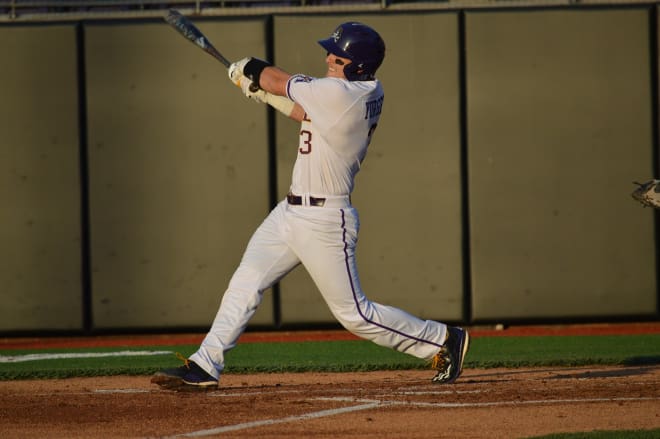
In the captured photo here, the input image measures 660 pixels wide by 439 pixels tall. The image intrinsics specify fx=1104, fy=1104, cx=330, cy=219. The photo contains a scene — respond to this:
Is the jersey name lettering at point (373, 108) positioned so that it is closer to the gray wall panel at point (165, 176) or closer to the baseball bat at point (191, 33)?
the baseball bat at point (191, 33)

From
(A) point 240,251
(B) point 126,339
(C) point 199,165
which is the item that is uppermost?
(C) point 199,165

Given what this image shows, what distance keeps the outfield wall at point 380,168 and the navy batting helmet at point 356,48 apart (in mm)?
4532

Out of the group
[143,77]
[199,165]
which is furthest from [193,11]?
[199,165]

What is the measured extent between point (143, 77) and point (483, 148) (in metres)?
3.31

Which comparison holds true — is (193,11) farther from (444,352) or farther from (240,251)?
(444,352)

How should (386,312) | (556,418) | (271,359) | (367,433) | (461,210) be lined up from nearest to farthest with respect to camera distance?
(367,433) < (556,418) < (386,312) < (271,359) < (461,210)

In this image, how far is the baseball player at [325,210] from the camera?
573 centimetres

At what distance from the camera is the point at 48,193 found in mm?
10547

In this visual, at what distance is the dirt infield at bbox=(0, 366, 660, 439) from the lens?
5.08m

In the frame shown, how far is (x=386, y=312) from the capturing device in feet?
19.5

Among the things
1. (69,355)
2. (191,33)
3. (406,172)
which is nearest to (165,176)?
(69,355)

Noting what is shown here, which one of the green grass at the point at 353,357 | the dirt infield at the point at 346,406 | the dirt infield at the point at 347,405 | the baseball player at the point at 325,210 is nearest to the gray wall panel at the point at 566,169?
the green grass at the point at 353,357

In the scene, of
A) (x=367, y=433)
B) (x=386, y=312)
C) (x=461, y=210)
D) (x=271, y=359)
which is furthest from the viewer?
(x=461, y=210)

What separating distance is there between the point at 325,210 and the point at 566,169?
16.9ft
